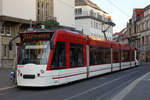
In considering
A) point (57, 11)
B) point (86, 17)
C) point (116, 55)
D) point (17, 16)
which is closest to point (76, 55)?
point (116, 55)

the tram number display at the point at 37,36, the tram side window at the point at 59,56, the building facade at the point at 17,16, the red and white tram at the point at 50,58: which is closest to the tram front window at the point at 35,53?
the red and white tram at the point at 50,58

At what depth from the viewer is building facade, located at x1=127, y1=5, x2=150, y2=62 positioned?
230ft

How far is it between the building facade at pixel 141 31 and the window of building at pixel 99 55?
4474 centimetres

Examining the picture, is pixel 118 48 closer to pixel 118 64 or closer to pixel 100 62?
pixel 118 64

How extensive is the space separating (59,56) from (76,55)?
2249mm

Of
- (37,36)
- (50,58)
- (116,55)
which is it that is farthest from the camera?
(116,55)

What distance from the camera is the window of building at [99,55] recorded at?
17.0m

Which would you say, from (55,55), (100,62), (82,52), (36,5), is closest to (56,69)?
(55,55)

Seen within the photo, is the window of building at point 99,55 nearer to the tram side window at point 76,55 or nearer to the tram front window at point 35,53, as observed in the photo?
the tram side window at point 76,55

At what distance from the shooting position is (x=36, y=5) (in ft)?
126

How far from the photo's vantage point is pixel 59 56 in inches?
479

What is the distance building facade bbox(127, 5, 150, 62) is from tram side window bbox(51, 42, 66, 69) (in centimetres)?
5361

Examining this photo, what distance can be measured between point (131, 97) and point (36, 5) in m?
31.0

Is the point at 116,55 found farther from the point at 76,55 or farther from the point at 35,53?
the point at 35,53
